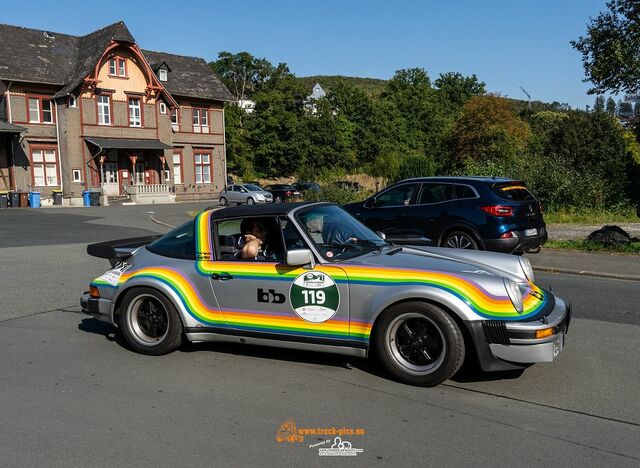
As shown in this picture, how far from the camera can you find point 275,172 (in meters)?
59.4

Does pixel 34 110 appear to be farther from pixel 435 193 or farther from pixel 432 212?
pixel 432 212

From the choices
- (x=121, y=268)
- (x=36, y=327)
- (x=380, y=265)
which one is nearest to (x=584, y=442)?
(x=380, y=265)

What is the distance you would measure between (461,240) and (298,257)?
7012 mm

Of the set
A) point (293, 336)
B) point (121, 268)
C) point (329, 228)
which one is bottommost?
point (293, 336)

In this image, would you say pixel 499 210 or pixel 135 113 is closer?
pixel 499 210

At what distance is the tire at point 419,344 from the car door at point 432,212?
21.9ft

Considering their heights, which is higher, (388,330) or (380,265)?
(380,265)

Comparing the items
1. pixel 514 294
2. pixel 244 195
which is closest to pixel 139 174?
pixel 244 195

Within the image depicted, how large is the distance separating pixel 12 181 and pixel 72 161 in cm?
390

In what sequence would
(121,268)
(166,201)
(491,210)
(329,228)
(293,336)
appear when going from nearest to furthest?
1. (293,336)
2. (329,228)
3. (121,268)
4. (491,210)
5. (166,201)

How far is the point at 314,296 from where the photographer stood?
17.3 feet

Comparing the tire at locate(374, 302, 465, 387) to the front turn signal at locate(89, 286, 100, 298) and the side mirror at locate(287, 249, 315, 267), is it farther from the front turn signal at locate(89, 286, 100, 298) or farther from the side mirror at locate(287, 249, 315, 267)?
the front turn signal at locate(89, 286, 100, 298)

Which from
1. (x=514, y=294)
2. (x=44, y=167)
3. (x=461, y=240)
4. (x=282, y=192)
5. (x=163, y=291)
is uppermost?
(x=44, y=167)

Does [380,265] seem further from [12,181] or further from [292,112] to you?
Result: [292,112]
